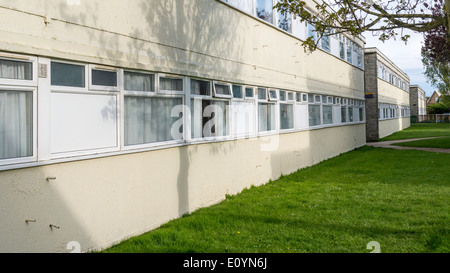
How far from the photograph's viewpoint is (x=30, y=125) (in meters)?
4.77

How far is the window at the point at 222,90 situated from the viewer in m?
8.58

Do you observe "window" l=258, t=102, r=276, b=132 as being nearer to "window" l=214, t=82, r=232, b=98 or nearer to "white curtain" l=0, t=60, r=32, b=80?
"window" l=214, t=82, r=232, b=98

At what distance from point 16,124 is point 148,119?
2269 mm

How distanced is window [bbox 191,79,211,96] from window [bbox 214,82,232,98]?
22 centimetres

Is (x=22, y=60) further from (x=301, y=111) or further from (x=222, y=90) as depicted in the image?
(x=301, y=111)

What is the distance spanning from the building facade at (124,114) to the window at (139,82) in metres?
0.02

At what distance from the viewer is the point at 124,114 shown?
6102mm

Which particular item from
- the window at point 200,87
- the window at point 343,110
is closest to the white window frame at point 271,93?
the window at point 200,87

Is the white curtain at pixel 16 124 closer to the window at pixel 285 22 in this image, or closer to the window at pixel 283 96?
the window at pixel 283 96

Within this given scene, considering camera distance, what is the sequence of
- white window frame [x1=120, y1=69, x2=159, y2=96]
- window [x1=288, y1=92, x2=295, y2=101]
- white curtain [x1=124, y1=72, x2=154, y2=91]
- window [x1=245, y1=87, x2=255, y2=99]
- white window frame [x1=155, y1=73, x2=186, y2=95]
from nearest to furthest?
white window frame [x1=120, y1=69, x2=159, y2=96]
white curtain [x1=124, y1=72, x2=154, y2=91]
white window frame [x1=155, y1=73, x2=186, y2=95]
window [x1=245, y1=87, x2=255, y2=99]
window [x1=288, y1=92, x2=295, y2=101]

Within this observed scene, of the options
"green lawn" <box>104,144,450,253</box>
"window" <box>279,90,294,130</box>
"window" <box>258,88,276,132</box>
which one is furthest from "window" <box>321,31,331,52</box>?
"green lawn" <box>104,144,450,253</box>

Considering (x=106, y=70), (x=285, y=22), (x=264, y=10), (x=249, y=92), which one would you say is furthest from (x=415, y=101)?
(x=106, y=70)

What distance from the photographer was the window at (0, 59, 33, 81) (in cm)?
448
